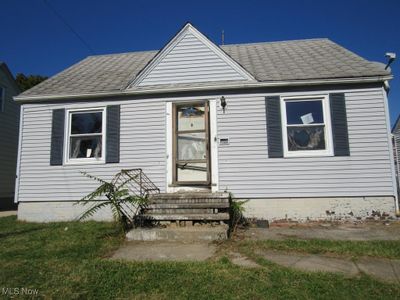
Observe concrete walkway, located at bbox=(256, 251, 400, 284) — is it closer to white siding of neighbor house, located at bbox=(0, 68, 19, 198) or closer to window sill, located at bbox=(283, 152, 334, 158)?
window sill, located at bbox=(283, 152, 334, 158)

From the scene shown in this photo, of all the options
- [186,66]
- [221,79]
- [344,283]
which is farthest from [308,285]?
[186,66]

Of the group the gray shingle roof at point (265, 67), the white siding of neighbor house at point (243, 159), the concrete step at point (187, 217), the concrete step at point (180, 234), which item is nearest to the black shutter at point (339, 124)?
the white siding of neighbor house at point (243, 159)

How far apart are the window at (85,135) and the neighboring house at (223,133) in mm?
28

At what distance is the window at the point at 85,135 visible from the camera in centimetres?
801

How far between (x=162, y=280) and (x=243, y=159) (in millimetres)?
4290

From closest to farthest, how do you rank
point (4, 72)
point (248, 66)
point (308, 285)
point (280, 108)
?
point (308, 285), point (280, 108), point (248, 66), point (4, 72)

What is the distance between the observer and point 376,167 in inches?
274

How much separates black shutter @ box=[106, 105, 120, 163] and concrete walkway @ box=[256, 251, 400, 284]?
4.70 meters

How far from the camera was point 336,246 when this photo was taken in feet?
15.9

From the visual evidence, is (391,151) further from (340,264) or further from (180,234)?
(180,234)

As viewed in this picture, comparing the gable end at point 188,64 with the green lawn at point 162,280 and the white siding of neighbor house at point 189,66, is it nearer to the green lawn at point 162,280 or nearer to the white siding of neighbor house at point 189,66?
the white siding of neighbor house at point 189,66

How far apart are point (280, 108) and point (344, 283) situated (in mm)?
4779

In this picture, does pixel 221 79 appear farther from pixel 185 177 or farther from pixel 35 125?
pixel 35 125

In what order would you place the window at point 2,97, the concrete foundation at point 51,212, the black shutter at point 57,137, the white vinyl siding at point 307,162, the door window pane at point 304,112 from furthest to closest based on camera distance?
the window at point 2,97 < the black shutter at point 57,137 < the concrete foundation at point 51,212 < the door window pane at point 304,112 < the white vinyl siding at point 307,162
